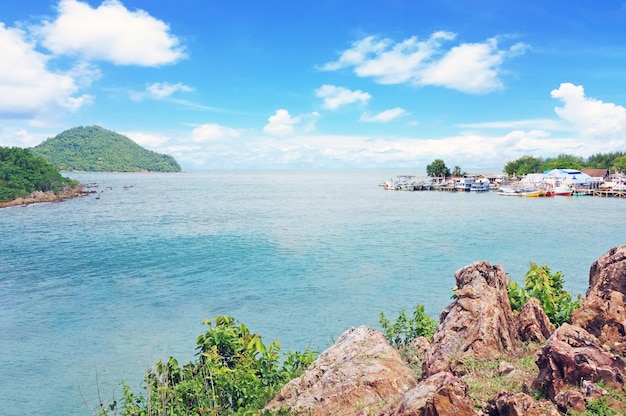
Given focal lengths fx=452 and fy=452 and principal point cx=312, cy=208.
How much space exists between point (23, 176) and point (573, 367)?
280 feet

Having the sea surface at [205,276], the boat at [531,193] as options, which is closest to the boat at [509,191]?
the boat at [531,193]

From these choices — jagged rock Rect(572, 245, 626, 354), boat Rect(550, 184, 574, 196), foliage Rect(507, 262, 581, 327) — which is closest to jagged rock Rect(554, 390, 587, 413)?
jagged rock Rect(572, 245, 626, 354)

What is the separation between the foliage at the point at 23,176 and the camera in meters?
69.4

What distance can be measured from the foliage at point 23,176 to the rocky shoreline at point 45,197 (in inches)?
33.5

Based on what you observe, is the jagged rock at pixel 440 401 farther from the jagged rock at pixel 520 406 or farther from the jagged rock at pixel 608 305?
the jagged rock at pixel 608 305

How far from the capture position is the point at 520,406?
18.7 feet

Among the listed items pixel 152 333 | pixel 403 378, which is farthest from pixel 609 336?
pixel 152 333

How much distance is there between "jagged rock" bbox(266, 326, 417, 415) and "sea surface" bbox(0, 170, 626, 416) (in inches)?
142

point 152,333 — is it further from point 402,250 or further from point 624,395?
point 402,250

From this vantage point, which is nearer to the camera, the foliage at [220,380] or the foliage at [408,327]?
the foliage at [220,380]

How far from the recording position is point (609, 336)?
8570 mm

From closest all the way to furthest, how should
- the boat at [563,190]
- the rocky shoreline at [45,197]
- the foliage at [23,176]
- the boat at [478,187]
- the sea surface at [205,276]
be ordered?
1. the sea surface at [205,276]
2. the rocky shoreline at [45,197]
3. the foliage at [23,176]
4. the boat at [563,190]
5. the boat at [478,187]

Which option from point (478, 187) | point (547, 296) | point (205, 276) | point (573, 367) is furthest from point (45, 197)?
point (478, 187)

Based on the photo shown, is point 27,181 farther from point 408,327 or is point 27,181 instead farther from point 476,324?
point 476,324
